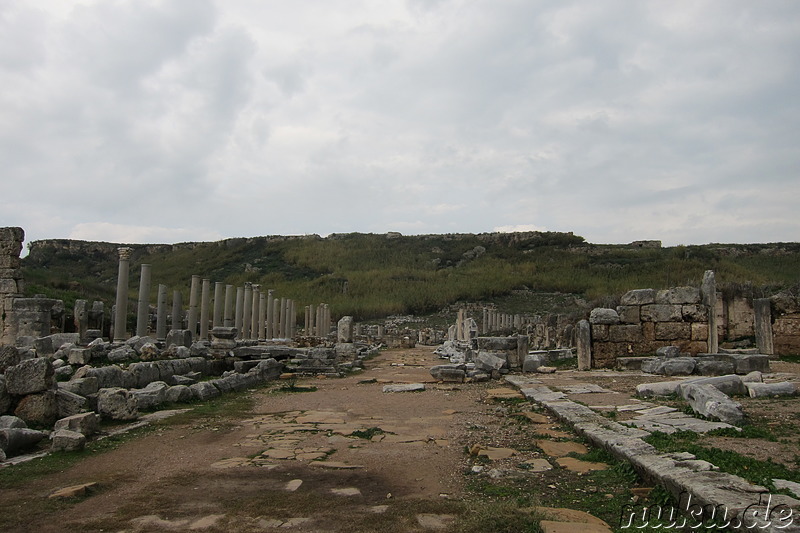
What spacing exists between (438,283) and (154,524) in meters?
57.1

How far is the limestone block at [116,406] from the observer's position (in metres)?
8.37

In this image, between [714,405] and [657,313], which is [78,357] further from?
[657,313]

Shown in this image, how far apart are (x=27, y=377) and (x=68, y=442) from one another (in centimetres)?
171

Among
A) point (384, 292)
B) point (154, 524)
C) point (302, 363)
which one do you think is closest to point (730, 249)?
point (384, 292)

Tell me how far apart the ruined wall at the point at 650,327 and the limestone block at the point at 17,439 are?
1332 centimetres

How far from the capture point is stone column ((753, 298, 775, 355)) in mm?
16391

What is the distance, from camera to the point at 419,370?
18.9 meters

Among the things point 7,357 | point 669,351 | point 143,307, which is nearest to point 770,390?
point 669,351

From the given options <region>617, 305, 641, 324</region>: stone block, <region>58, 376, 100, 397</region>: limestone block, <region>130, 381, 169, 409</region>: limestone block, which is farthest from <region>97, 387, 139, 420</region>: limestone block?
<region>617, 305, 641, 324</region>: stone block

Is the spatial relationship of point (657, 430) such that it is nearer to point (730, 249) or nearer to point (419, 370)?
point (419, 370)

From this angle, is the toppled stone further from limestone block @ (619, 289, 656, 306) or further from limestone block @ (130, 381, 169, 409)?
limestone block @ (619, 289, 656, 306)

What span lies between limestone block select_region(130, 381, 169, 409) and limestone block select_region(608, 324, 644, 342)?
11.6 m

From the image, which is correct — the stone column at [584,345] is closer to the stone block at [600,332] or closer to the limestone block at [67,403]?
the stone block at [600,332]

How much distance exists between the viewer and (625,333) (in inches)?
629
